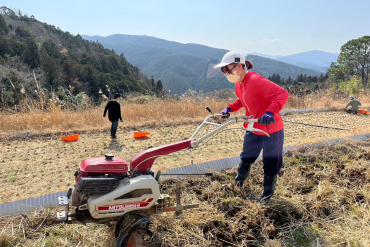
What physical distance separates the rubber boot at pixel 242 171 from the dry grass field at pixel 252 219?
117 mm

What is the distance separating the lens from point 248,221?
2623mm

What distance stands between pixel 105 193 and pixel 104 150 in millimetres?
3721

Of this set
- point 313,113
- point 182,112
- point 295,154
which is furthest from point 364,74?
point 295,154

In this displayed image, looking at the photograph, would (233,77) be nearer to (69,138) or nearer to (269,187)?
(269,187)

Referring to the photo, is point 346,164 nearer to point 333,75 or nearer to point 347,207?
point 347,207

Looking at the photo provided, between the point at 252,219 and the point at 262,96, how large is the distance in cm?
126

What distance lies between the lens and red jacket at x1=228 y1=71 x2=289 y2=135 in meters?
2.58

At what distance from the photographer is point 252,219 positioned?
265 cm

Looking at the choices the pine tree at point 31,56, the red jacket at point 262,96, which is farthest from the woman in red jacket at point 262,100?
the pine tree at point 31,56

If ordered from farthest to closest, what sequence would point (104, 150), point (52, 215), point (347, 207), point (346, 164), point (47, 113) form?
point (47, 113)
point (104, 150)
point (346, 164)
point (347, 207)
point (52, 215)

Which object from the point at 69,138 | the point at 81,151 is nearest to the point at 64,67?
the point at 69,138

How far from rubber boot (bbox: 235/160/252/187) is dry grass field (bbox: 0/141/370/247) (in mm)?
117

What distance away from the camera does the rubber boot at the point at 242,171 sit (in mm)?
3205

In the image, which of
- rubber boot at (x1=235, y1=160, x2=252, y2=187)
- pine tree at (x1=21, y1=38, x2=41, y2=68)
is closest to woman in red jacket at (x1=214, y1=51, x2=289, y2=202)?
rubber boot at (x1=235, y1=160, x2=252, y2=187)
